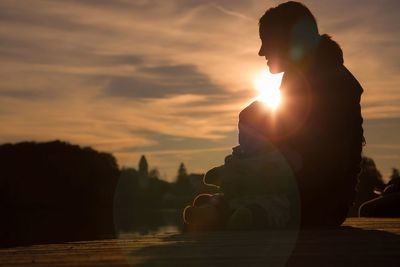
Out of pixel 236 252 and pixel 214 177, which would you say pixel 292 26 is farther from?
pixel 236 252

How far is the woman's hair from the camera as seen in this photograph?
727cm

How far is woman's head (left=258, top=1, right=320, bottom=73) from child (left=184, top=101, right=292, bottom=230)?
29.6 inches

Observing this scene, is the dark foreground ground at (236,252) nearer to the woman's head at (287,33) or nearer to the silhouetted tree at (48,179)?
the woman's head at (287,33)

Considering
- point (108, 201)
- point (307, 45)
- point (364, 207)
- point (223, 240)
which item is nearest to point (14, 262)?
point (223, 240)

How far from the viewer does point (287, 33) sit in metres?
7.33

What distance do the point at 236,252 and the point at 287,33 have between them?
11.8ft

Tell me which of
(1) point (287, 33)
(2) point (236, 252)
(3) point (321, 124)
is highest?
(1) point (287, 33)

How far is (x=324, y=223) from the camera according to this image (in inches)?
278

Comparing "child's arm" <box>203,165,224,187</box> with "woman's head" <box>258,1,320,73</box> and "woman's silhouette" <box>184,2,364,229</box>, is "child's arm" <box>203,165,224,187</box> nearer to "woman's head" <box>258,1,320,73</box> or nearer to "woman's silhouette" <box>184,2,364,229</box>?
"woman's silhouette" <box>184,2,364,229</box>

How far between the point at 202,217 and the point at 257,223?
511mm

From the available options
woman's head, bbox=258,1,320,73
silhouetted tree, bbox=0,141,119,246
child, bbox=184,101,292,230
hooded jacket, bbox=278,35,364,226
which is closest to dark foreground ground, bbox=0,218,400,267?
child, bbox=184,101,292,230

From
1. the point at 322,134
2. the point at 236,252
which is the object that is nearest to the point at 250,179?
the point at 322,134

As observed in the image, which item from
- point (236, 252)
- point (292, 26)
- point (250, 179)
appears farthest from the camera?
point (292, 26)

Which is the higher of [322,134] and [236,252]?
[322,134]
